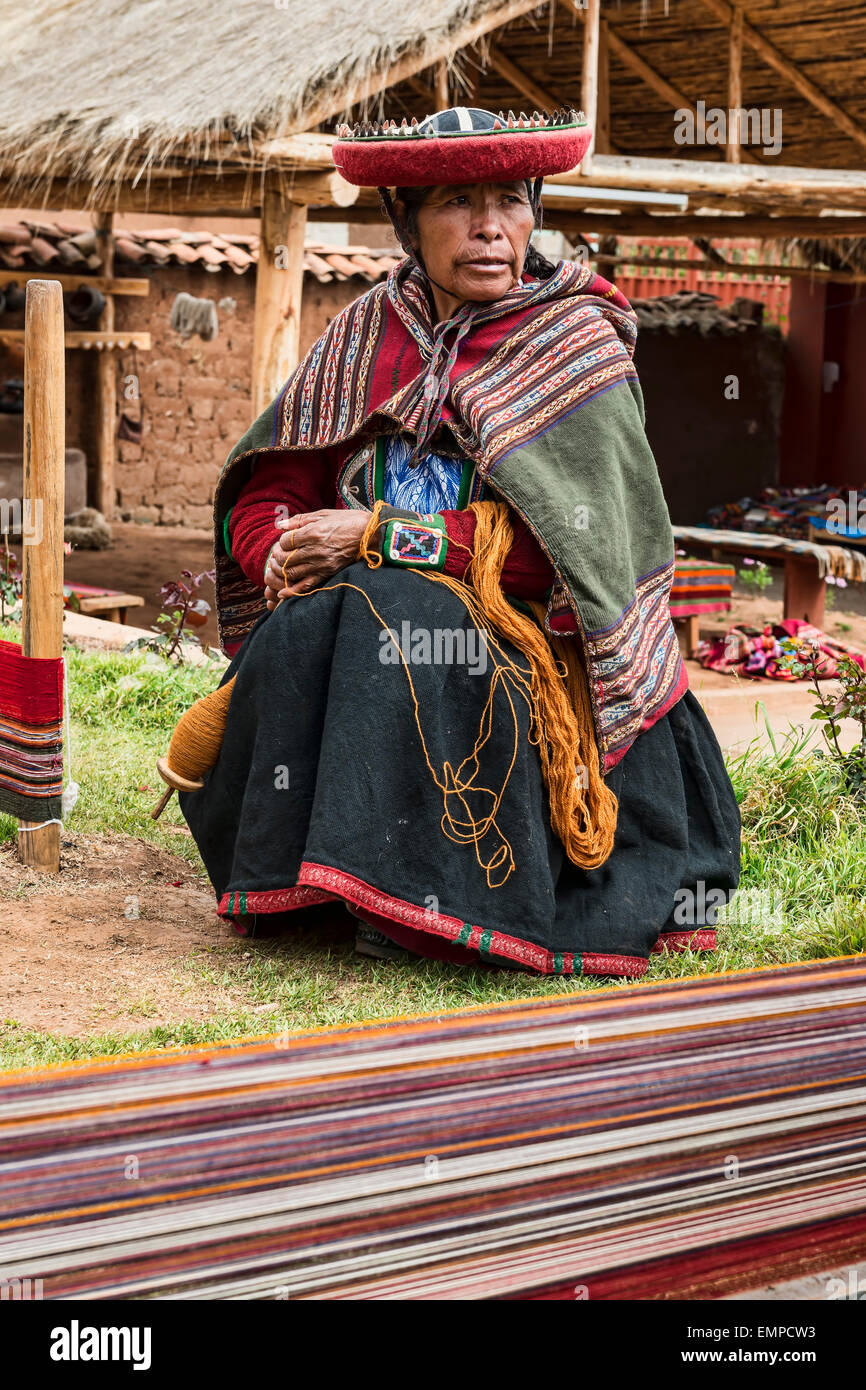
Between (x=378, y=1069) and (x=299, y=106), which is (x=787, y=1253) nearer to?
(x=378, y=1069)

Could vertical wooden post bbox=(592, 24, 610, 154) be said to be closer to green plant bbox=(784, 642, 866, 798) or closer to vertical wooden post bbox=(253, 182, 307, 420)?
vertical wooden post bbox=(253, 182, 307, 420)

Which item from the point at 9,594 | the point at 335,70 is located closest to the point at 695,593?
the point at 335,70

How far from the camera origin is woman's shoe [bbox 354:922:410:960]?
2832mm

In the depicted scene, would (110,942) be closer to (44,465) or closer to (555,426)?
(44,465)

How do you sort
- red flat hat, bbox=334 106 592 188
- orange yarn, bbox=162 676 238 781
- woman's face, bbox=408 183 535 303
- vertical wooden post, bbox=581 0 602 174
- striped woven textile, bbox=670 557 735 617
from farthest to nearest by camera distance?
striped woven textile, bbox=670 557 735 617, vertical wooden post, bbox=581 0 602 174, orange yarn, bbox=162 676 238 781, woman's face, bbox=408 183 535 303, red flat hat, bbox=334 106 592 188

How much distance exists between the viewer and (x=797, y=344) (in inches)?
531

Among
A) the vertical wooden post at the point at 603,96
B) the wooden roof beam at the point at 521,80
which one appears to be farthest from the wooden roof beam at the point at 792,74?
the wooden roof beam at the point at 521,80

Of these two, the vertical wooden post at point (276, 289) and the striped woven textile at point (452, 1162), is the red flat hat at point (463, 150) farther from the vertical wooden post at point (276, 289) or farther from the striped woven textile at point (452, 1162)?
the vertical wooden post at point (276, 289)

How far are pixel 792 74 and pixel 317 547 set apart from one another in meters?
7.50

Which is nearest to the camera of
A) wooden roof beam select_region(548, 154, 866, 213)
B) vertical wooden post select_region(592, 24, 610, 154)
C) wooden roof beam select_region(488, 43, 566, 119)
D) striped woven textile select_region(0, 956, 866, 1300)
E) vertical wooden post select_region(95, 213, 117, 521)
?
striped woven textile select_region(0, 956, 866, 1300)

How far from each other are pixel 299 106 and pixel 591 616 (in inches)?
177

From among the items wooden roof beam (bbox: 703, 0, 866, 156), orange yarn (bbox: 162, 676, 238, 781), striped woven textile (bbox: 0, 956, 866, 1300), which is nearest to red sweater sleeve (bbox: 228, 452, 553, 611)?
orange yarn (bbox: 162, 676, 238, 781)

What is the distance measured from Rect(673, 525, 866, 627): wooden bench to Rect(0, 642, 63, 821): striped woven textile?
6.21 m
